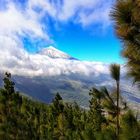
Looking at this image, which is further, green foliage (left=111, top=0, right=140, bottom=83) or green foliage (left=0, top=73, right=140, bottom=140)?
green foliage (left=0, top=73, right=140, bottom=140)

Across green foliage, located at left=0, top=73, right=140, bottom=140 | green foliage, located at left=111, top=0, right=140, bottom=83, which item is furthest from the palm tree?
green foliage, located at left=111, top=0, right=140, bottom=83

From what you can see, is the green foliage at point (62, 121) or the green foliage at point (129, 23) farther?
the green foliage at point (62, 121)

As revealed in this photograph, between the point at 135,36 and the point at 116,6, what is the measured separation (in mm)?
951

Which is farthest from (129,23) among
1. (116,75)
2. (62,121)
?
(62,121)

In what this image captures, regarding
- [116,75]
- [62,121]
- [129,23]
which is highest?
[62,121]

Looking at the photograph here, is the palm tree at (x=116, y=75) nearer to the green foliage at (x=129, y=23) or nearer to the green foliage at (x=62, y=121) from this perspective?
the green foliage at (x=62, y=121)

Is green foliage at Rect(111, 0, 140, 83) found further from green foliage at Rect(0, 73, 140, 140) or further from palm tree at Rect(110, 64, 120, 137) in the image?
palm tree at Rect(110, 64, 120, 137)

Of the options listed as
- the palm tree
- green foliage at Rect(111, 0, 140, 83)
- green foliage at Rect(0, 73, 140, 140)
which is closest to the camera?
green foliage at Rect(111, 0, 140, 83)

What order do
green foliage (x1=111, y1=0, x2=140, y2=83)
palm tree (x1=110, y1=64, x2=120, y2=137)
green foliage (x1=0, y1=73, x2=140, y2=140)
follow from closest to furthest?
green foliage (x1=111, y1=0, x2=140, y2=83) < green foliage (x1=0, y1=73, x2=140, y2=140) < palm tree (x1=110, y1=64, x2=120, y2=137)

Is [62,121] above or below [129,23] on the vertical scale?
above

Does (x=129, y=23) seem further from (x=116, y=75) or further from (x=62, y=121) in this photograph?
(x=62, y=121)

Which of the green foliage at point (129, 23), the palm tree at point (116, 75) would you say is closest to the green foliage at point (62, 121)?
the palm tree at point (116, 75)

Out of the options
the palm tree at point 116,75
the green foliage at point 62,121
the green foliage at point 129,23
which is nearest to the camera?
the green foliage at point 129,23

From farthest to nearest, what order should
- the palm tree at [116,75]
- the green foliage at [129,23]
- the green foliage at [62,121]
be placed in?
1. the palm tree at [116,75]
2. the green foliage at [62,121]
3. the green foliage at [129,23]
